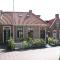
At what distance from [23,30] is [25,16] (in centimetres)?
365

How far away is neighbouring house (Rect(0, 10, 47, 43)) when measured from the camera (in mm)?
35031

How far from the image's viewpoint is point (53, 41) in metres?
33.9

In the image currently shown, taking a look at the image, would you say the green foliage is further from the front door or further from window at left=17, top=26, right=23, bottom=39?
the front door

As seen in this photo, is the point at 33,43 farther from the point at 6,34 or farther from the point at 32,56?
the point at 32,56

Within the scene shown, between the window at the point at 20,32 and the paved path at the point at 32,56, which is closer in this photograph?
the paved path at the point at 32,56

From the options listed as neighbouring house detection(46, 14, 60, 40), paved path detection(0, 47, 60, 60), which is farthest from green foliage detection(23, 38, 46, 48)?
neighbouring house detection(46, 14, 60, 40)

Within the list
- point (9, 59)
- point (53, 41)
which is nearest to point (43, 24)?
point (53, 41)

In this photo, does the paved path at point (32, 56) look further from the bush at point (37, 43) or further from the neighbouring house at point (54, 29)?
the neighbouring house at point (54, 29)

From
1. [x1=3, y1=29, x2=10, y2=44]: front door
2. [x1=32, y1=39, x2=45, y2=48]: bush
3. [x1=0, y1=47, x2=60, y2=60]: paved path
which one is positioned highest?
[x1=3, y1=29, x2=10, y2=44]: front door

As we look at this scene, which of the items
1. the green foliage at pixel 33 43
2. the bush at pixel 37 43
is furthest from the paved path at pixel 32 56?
the bush at pixel 37 43

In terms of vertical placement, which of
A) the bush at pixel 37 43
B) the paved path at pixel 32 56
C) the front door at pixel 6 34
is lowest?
the paved path at pixel 32 56

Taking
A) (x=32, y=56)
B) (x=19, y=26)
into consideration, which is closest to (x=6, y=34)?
(x=19, y=26)

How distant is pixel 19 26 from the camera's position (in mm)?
35500

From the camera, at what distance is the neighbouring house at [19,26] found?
35.0m
